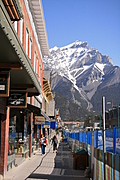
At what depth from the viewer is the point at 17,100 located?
11.3m

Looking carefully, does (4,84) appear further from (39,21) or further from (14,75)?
(39,21)

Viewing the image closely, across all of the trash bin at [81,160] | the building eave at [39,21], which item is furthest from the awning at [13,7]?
the building eave at [39,21]

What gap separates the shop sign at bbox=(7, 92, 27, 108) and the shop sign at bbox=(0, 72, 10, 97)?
2860mm

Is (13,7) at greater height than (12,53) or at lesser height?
greater

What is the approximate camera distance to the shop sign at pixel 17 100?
36.1 feet

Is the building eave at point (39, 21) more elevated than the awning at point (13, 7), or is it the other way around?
the building eave at point (39, 21)

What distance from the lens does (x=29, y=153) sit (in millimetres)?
23766

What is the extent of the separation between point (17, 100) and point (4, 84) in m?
3.28

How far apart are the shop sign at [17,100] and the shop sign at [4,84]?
2860 millimetres

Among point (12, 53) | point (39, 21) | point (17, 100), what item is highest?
point (39, 21)

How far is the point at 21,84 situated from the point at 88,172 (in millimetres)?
4971

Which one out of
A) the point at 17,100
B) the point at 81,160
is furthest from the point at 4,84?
the point at 81,160

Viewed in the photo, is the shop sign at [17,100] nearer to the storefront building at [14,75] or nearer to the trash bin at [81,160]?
the storefront building at [14,75]

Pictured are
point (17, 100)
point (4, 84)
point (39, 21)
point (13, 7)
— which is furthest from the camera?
point (39, 21)
